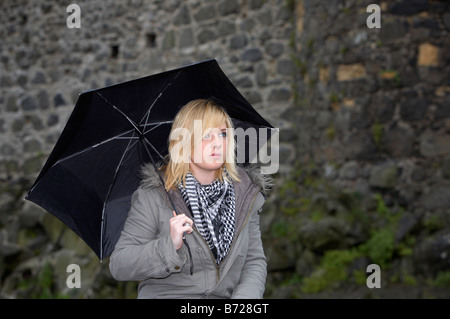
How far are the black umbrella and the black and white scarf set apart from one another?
350 mm

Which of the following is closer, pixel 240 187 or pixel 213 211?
pixel 213 211

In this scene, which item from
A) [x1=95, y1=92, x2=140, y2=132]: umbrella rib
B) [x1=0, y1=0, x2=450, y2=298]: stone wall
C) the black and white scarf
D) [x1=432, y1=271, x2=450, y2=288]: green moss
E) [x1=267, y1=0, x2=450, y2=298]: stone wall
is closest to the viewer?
Result: the black and white scarf

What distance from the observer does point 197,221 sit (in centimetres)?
221

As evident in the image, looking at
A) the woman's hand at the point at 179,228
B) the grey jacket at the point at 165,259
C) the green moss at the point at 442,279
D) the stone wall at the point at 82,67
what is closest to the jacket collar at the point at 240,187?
the grey jacket at the point at 165,259

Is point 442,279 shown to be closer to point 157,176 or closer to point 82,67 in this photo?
point 157,176

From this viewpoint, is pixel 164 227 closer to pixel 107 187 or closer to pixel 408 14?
pixel 107 187

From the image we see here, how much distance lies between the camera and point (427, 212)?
5535mm

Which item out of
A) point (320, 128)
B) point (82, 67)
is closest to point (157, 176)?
point (320, 128)

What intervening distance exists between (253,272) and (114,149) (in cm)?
84

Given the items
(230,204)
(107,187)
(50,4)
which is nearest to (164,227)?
(230,204)

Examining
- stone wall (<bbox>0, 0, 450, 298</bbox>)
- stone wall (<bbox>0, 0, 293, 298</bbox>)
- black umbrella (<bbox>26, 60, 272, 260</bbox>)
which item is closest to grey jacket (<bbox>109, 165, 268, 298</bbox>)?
black umbrella (<bbox>26, 60, 272, 260</bbox>)

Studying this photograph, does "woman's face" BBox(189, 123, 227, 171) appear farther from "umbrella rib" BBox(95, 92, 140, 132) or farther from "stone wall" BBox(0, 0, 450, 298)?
"stone wall" BBox(0, 0, 450, 298)

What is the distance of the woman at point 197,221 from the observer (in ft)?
7.11

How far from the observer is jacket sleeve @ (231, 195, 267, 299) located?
7.38 ft
